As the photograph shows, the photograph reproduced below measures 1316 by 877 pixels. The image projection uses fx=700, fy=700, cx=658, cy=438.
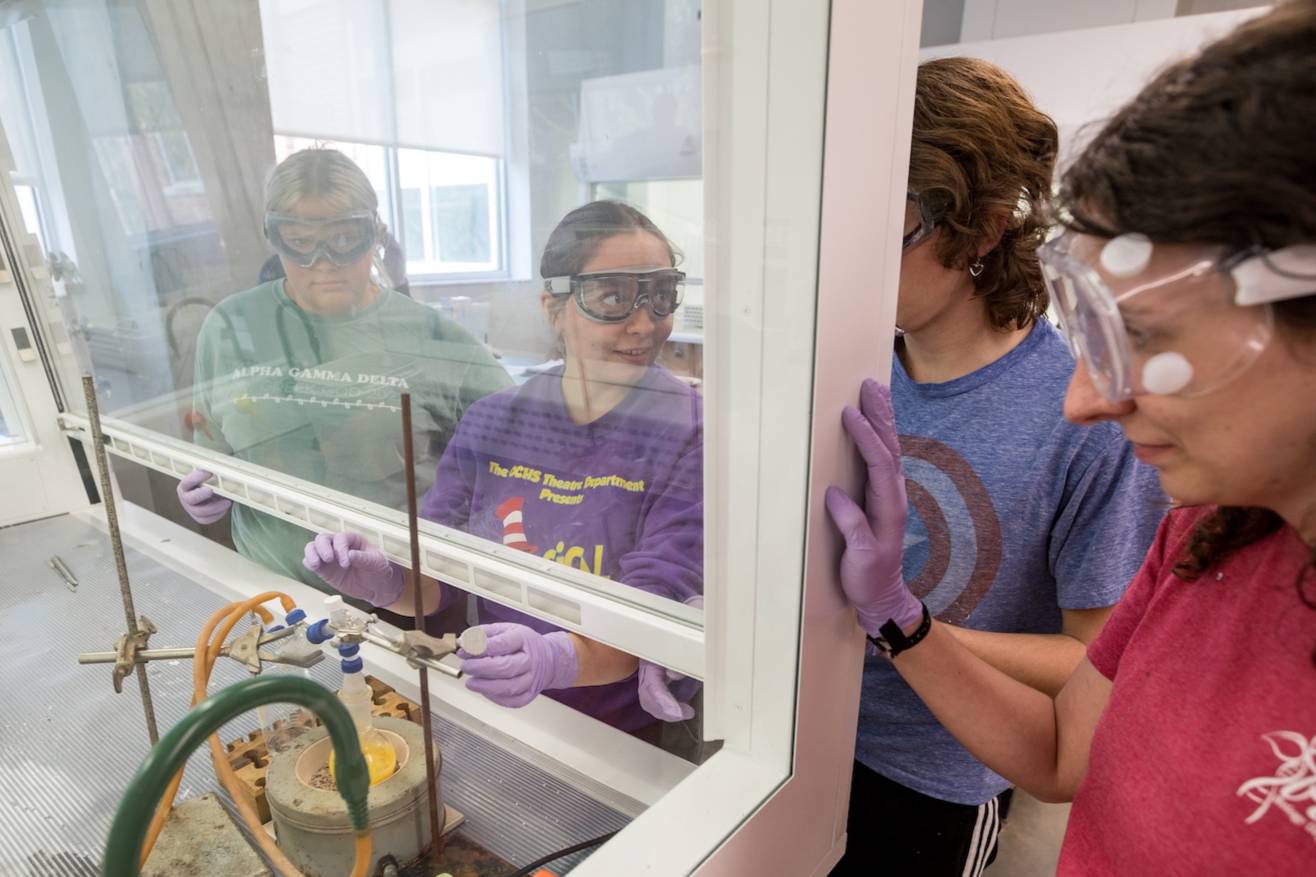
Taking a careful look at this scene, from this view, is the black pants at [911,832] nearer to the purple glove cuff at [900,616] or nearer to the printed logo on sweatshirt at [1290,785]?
the purple glove cuff at [900,616]

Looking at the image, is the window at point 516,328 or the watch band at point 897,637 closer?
the window at point 516,328

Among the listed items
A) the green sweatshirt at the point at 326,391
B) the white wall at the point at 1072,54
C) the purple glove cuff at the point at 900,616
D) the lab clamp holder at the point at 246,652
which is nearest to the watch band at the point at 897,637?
the purple glove cuff at the point at 900,616

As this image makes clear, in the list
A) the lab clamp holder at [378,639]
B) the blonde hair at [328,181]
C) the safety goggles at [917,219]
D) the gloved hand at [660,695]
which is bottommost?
the gloved hand at [660,695]

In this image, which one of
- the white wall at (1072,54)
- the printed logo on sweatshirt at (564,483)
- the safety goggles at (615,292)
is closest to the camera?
the safety goggles at (615,292)

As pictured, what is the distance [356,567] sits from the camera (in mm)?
1015

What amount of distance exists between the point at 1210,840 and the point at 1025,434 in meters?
0.51

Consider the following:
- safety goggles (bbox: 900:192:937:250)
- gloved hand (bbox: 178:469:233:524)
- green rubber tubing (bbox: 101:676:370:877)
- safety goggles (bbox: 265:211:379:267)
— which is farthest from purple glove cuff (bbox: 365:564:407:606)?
safety goggles (bbox: 900:192:937:250)

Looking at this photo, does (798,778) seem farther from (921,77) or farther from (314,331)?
(314,331)

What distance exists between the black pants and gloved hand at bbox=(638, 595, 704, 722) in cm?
42

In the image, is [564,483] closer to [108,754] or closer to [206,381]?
[108,754]

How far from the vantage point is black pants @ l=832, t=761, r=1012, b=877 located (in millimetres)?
1070

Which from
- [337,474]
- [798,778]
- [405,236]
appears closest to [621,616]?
[798,778]

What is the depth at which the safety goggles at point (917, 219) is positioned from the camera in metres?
0.87

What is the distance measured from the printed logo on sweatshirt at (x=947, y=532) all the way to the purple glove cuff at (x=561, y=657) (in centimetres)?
50
